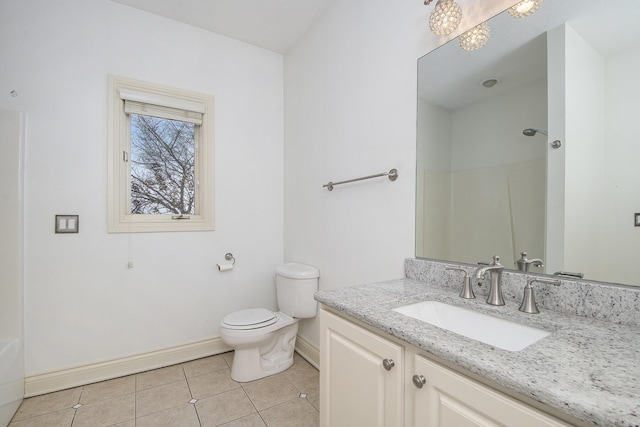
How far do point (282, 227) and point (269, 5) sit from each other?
1691 millimetres

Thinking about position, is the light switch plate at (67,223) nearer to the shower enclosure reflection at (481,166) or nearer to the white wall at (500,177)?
the shower enclosure reflection at (481,166)

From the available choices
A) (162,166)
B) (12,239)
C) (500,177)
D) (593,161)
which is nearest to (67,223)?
(12,239)

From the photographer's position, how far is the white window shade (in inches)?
81.4

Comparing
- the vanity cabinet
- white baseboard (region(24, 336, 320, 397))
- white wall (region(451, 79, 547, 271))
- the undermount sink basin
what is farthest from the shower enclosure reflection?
white baseboard (region(24, 336, 320, 397))

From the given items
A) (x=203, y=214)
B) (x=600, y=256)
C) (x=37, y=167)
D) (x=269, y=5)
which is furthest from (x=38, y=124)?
(x=600, y=256)

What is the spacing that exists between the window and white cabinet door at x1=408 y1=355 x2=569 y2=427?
1.99 meters

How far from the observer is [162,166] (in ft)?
7.44

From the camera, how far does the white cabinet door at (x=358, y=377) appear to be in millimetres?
839

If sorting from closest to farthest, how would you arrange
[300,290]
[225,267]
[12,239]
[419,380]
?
[419,380], [12,239], [300,290], [225,267]

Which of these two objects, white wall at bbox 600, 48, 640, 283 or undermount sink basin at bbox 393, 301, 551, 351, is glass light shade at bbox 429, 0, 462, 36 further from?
undermount sink basin at bbox 393, 301, 551, 351

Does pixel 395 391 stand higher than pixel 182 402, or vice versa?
pixel 395 391

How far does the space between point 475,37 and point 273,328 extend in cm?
195

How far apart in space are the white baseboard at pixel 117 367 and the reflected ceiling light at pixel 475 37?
252cm

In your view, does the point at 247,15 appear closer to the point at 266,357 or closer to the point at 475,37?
the point at 475,37
